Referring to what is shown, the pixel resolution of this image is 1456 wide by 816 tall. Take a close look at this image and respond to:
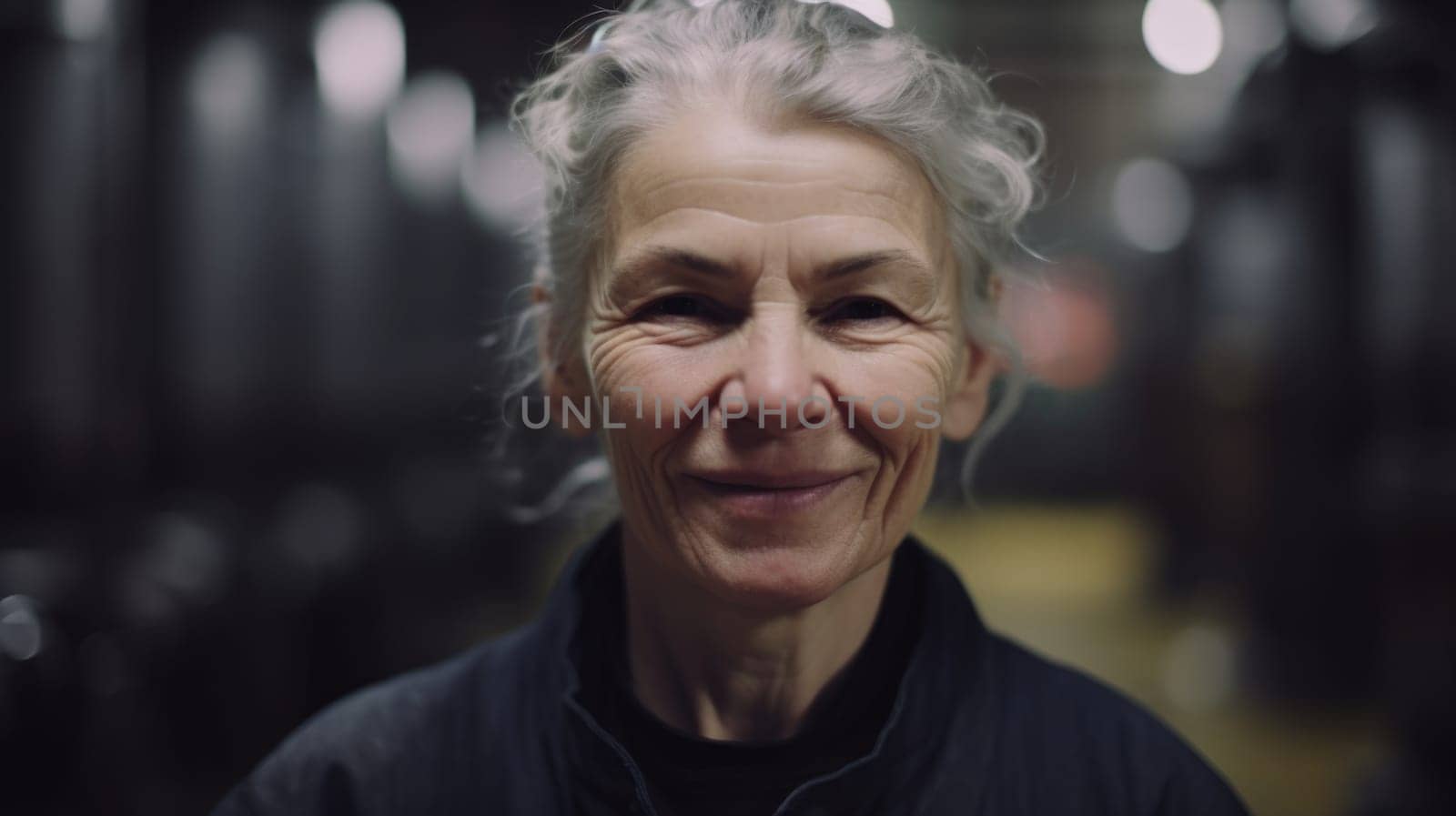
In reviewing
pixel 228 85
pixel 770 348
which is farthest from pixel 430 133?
pixel 770 348

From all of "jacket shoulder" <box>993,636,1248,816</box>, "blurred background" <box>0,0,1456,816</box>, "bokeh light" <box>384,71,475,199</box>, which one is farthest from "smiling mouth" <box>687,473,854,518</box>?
"bokeh light" <box>384,71,475,199</box>

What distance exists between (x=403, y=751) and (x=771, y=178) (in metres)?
0.82

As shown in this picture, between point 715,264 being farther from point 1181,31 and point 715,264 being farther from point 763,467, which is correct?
point 1181,31

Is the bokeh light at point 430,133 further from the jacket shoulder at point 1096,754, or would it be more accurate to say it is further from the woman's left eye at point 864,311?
the jacket shoulder at point 1096,754

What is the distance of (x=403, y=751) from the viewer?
1337 mm

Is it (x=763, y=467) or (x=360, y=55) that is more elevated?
(x=360, y=55)

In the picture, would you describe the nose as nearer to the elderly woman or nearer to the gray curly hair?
the elderly woman

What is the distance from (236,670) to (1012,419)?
5.79 feet

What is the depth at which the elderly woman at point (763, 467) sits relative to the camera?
1.14 meters

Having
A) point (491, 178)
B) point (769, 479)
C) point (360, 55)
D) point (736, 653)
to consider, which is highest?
point (360, 55)

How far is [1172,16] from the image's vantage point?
7.28 feet

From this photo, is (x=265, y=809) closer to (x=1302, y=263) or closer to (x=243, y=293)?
(x=243, y=293)

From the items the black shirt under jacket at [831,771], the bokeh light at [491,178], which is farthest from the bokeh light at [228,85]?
the black shirt under jacket at [831,771]

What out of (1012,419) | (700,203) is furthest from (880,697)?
(1012,419)
